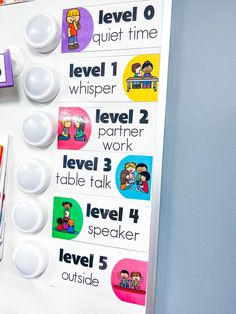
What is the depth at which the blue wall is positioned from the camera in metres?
0.58

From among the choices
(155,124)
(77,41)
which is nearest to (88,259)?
(155,124)

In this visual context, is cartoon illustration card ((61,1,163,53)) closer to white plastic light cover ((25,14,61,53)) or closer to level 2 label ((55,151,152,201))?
white plastic light cover ((25,14,61,53))

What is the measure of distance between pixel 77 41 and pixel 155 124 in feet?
0.86

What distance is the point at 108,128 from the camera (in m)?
0.64

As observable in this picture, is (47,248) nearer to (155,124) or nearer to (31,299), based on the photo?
(31,299)

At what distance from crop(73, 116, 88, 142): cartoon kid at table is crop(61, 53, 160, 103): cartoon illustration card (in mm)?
45

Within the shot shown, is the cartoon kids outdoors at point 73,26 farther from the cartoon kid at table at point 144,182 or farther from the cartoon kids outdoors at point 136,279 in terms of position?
the cartoon kids outdoors at point 136,279

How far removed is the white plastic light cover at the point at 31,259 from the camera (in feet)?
2.16

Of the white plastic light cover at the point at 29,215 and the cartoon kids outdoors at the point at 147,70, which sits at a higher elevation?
the cartoon kids outdoors at the point at 147,70

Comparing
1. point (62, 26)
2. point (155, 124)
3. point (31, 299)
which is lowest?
point (31, 299)

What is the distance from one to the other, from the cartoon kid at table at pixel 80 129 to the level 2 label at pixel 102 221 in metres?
0.13

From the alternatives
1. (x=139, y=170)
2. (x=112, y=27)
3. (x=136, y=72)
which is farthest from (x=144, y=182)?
(x=112, y=27)

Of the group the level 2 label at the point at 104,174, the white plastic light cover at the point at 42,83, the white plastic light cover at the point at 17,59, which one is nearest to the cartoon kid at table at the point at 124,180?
the level 2 label at the point at 104,174

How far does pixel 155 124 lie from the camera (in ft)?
1.98
